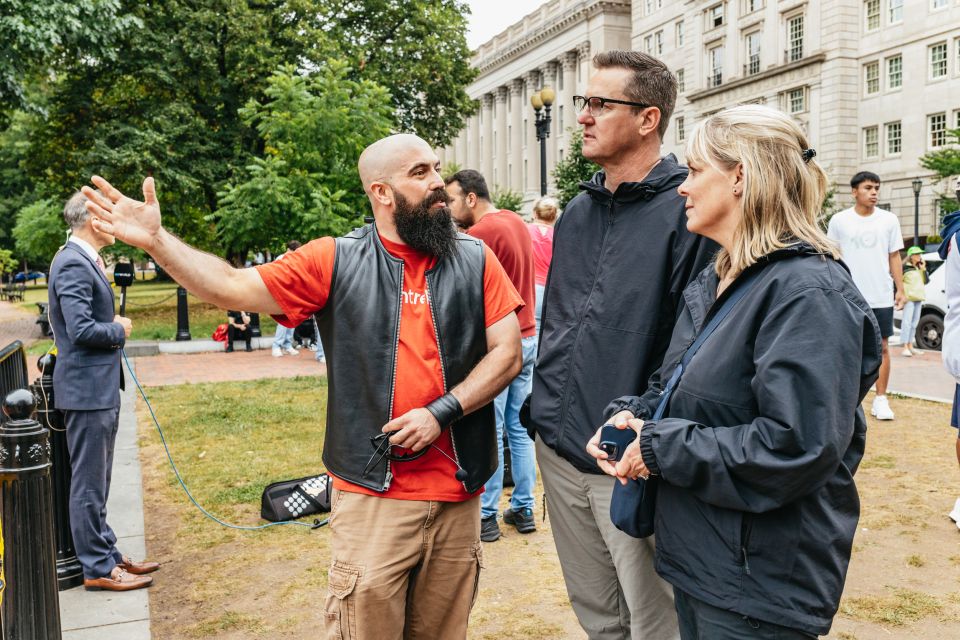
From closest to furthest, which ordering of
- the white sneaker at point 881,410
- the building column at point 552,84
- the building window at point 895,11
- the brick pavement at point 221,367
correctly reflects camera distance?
the white sneaker at point 881,410
the brick pavement at point 221,367
the building window at point 895,11
the building column at point 552,84

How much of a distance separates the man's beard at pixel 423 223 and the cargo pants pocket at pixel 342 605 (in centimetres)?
114

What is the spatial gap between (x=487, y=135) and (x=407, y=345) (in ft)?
291

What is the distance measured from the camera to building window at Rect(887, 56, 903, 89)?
146ft

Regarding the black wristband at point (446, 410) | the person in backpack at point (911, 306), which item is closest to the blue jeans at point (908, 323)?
the person in backpack at point (911, 306)

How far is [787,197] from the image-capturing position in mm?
2045

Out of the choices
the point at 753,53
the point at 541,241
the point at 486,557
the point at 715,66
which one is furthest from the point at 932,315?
the point at 715,66

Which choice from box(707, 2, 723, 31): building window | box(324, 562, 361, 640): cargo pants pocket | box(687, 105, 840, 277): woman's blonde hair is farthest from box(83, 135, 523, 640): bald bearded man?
box(707, 2, 723, 31): building window

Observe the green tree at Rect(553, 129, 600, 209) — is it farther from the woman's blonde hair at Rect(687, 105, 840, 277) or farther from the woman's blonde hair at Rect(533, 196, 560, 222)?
the woman's blonde hair at Rect(687, 105, 840, 277)

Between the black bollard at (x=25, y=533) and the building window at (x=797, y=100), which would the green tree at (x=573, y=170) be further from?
the black bollard at (x=25, y=533)

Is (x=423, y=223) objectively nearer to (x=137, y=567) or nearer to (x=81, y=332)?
(x=81, y=332)

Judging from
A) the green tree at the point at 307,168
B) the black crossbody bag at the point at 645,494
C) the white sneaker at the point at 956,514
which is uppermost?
the green tree at the point at 307,168

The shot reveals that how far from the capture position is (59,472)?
15.4 feet

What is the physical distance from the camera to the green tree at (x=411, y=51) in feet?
92.3

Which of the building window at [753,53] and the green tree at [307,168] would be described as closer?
the green tree at [307,168]
